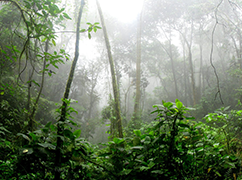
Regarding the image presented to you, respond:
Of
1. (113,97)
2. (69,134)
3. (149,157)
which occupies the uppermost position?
(113,97)

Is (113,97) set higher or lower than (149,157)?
higher

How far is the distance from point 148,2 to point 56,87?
824 centimetres

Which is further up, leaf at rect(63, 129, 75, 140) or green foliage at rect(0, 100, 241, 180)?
leaf at rect(63, 129, 75, 140)

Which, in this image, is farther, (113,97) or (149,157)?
(113,97)

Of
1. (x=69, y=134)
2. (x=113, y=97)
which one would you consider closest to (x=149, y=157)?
(x=69, y=134)

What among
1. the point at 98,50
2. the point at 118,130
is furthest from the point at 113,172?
the point at 98,50

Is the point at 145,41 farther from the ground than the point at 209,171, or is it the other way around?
the point at 145,41

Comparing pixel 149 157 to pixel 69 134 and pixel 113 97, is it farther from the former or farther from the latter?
pixel 113 97

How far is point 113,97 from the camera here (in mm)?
5004

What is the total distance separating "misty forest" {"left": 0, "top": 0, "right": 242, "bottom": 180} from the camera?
3.43 feet

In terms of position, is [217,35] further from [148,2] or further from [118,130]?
Result: [118,130]

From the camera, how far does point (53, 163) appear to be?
1.04 meters

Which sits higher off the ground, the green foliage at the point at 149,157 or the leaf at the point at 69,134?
the leaf at the point at 69,134

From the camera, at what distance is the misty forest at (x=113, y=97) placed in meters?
1.04
